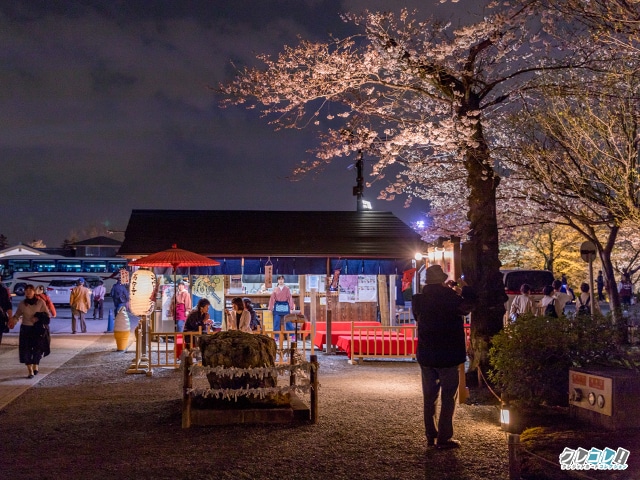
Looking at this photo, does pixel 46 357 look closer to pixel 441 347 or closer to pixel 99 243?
pixel 441 347

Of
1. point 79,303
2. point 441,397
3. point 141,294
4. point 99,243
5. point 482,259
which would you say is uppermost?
point 99,243

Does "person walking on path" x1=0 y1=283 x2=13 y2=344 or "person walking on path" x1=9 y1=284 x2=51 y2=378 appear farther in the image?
"person walking on path" x1=0 y1=283 x2=13 y2=344

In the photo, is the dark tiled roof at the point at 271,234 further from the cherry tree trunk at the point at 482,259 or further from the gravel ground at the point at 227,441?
the gravel ground at the point at 227,441

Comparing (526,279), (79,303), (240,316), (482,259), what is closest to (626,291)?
(526,279)

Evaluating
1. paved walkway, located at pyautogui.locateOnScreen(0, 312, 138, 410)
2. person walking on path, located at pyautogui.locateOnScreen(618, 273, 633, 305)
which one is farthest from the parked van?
paved walkway, located at pyautogui.locateOnScreen(0, 312, 138, 410)

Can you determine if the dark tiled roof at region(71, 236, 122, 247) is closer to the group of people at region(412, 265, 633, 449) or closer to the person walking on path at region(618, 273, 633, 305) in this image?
the person walking on path at region(618, 273, 633, 305)

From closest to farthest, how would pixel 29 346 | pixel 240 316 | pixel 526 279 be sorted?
pixel 29 346 → pixel 240 316 → pixel 526 279

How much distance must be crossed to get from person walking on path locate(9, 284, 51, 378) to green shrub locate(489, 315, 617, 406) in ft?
28.6

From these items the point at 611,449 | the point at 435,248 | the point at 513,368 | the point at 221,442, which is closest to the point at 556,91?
the point at 435,248

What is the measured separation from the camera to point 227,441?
277 inches

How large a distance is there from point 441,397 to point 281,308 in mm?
11405

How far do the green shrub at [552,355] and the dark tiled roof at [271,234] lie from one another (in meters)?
10.3

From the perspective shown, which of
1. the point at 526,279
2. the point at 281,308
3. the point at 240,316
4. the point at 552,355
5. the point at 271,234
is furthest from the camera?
the point at 526,279

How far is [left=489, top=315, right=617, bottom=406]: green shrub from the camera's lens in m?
7.90
